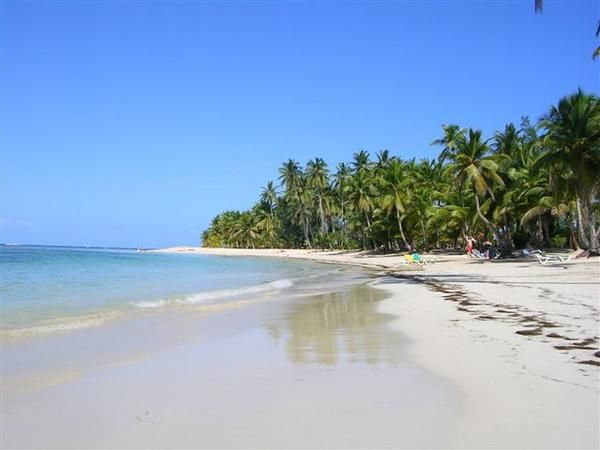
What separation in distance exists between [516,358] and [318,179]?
70037 mm

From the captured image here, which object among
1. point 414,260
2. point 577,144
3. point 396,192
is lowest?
point 414,260

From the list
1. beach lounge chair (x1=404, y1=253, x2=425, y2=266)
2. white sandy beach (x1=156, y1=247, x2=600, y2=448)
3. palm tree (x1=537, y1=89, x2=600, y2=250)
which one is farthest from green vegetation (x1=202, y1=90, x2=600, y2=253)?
white sandy beach (x1=156, y1=247, x2=600, y2=448)

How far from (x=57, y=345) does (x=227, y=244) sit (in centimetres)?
10493

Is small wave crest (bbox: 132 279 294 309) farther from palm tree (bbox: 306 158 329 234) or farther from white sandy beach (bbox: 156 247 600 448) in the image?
palm tree (bbox: 306 158 329 234)

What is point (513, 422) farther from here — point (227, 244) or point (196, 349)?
point (227, 244)

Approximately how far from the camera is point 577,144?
2436 centimetres

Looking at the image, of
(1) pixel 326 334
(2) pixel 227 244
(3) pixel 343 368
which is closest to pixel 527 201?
(1) pixel 326 334

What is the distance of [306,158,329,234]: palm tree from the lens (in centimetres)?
7611

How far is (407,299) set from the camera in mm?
14492

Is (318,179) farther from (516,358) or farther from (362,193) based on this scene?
(516,358)

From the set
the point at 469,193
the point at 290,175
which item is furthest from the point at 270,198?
the point at 469,193

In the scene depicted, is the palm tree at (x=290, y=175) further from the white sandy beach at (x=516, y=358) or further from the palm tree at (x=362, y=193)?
the white sandy beach at (x=516, y=358)

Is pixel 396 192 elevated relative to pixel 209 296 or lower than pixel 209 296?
elevated

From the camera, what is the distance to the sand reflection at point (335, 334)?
23.3 feet
